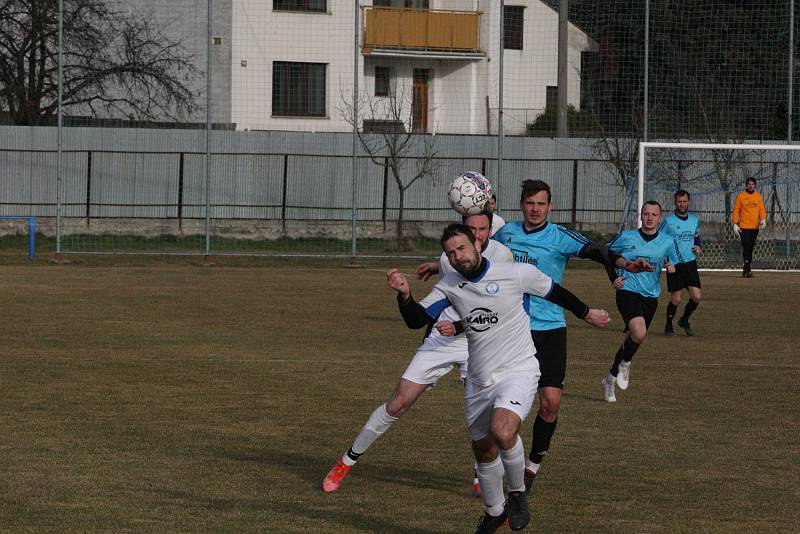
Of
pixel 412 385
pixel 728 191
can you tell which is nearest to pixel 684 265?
pixel 412 385

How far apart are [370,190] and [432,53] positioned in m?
6.19

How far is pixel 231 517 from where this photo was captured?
7.09m

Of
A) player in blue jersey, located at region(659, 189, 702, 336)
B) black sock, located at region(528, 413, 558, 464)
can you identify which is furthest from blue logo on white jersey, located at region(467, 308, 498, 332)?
player in blue jersey, located at region(659, 189, 702, 336)

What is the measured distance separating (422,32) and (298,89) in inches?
246

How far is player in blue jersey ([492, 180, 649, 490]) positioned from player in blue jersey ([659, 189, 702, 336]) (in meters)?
9.13

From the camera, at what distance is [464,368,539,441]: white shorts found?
665cm

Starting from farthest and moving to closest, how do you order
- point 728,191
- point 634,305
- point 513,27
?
point 513,27 → point 728,191 → point 634,305

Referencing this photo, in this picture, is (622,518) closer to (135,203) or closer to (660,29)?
(660,29)

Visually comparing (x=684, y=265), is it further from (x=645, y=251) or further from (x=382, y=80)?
(x=382, y=80)

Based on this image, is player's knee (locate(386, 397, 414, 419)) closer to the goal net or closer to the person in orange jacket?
the person in orange jacket

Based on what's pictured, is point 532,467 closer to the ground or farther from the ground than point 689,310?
closer to the ground

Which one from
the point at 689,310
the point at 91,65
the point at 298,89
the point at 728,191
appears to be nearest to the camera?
the point at 689,310

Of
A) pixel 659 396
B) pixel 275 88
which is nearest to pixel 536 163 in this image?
pixel 275 88

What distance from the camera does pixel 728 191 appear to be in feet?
97.8
